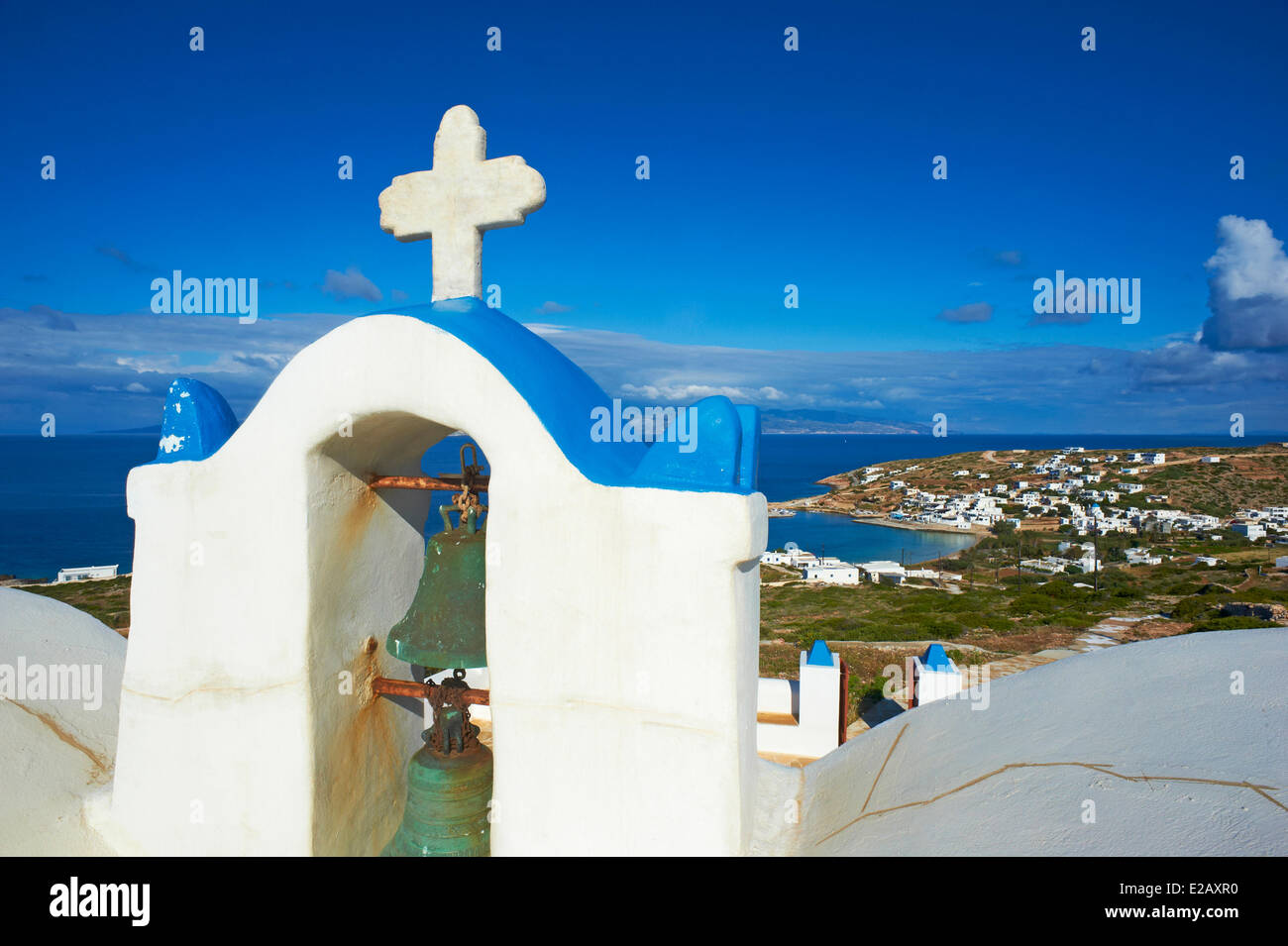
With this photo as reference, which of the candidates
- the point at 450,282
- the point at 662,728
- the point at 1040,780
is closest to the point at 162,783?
the point at 662,728

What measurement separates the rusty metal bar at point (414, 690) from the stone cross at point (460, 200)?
71.9 inches

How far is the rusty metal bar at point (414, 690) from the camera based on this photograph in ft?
11.1

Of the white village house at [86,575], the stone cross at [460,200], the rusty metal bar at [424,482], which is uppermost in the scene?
the stone cross at [460,200]

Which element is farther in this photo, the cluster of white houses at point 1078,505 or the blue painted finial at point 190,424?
the cluster of white houses at point 1078,505

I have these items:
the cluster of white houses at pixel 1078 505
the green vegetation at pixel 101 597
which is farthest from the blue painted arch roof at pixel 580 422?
the cluster of white houses at pixel 1078 505

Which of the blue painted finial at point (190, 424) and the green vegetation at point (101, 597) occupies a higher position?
the blue painted finial at point (190, 424)

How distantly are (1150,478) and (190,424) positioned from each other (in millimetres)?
73240

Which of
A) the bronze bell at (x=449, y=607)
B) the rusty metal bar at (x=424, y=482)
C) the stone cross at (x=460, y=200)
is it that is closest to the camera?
the stone cross at (x=460, y=200)

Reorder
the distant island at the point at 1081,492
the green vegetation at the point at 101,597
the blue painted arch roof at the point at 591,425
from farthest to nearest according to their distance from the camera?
the distant island at the point at 1081,492
the green vegetation at the point at 101,597
the blue painted arch roof at the point at 591,425

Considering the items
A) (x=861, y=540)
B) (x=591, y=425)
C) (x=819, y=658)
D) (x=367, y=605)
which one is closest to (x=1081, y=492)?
(x=861, y=540)

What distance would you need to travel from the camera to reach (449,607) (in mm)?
3404

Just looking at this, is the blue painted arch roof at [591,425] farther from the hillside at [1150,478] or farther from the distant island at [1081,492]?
the hillside at [1150,478]

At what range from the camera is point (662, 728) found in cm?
278
